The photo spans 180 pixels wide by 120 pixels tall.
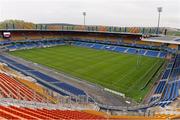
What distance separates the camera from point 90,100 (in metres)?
21.2

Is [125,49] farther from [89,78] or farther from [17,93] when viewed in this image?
[17,93]

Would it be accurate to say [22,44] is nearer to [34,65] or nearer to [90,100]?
[34,65]

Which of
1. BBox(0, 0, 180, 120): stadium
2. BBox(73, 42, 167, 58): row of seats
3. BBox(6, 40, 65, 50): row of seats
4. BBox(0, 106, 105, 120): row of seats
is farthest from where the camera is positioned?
BBox(6, 40, 65, 50): row of seats

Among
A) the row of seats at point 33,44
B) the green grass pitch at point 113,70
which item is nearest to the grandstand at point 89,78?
the green grass pitch at point 113,70

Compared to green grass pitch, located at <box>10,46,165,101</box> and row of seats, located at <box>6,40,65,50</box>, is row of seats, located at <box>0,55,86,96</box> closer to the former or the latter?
green grass pitch, located at <box>10,46,165,101</box>

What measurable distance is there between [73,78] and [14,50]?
26.1m

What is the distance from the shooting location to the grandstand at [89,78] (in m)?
12.6

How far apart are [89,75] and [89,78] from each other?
1.44 metres

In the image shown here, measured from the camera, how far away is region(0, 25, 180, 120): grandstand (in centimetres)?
1261

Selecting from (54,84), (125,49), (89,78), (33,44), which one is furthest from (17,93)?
(33,44)

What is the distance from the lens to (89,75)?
29.7 meters

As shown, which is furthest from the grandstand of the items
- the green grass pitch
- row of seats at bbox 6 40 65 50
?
row of seats at bbox 6 40 65 50

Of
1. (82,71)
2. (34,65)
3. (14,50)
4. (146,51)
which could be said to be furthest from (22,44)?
(146,51)

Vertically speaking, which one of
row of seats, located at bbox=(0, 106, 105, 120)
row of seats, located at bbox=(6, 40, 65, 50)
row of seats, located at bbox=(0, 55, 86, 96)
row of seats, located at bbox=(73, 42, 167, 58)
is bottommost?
row of seats, located at bbox=(0, 55, 86, 96)
